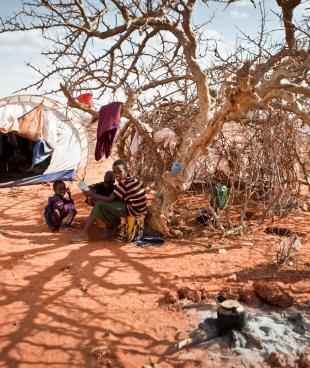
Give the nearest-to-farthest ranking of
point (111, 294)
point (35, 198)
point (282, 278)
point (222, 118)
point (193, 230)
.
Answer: point (111, 294), point (282, 278), point (222, 118), point (193, 230), point (35, 198)

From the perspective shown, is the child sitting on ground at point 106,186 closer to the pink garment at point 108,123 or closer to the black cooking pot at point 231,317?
the pink garment at point 108,123

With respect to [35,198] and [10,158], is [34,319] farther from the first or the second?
[10,158]

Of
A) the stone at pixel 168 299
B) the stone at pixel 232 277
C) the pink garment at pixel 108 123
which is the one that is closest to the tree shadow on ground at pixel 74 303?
the stone at pixel 168 299

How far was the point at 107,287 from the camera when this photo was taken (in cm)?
369

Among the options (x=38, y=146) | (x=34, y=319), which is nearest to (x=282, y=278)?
(x=34, y=319)

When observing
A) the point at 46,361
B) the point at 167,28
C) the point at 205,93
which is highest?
the point at 167,28

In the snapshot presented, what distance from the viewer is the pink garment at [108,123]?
5320 mm

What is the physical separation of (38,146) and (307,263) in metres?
6.73

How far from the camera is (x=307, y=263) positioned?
424 centimetres

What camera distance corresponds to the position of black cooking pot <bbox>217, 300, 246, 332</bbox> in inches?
111

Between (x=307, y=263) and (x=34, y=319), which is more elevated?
(x=307, y=263)

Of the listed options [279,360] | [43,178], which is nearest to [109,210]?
[279,360]

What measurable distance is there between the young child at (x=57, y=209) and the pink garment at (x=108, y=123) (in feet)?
2.66

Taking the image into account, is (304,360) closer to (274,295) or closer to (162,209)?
(274,295)
